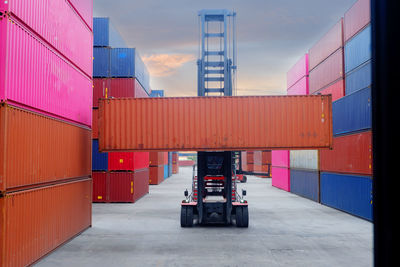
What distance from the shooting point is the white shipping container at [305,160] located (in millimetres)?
22109

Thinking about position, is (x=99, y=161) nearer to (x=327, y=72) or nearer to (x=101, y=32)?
(x=101, y=32)

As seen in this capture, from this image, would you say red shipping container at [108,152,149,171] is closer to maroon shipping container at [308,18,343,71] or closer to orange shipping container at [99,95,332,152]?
orange shipping container at [99,95,332,152]

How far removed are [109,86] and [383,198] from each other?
20.8 metres

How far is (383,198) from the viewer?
261 centimetres

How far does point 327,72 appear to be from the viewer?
20578mm

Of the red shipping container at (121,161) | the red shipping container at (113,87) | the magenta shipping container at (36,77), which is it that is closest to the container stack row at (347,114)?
the red shipping container at (121,161)

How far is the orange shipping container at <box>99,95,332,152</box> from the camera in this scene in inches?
521

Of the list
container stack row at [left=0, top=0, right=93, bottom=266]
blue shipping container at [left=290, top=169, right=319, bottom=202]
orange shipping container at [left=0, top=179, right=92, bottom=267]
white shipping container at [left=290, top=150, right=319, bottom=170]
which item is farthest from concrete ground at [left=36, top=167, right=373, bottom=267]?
white shipping container at [left=290, top=150, right=319, bottom=170]

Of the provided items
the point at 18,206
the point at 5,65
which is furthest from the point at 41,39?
the point at 18,206

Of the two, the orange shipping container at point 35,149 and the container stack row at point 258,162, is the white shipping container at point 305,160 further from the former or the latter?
the container stack row at point 258,162

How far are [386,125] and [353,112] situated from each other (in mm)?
14782

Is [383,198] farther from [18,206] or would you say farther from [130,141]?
[130,141]

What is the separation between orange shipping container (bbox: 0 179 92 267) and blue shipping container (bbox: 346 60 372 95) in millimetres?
12994

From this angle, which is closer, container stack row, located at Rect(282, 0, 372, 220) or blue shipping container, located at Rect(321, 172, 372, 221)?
blue shipping container, located at Rect(321, 172, 372, 221)
